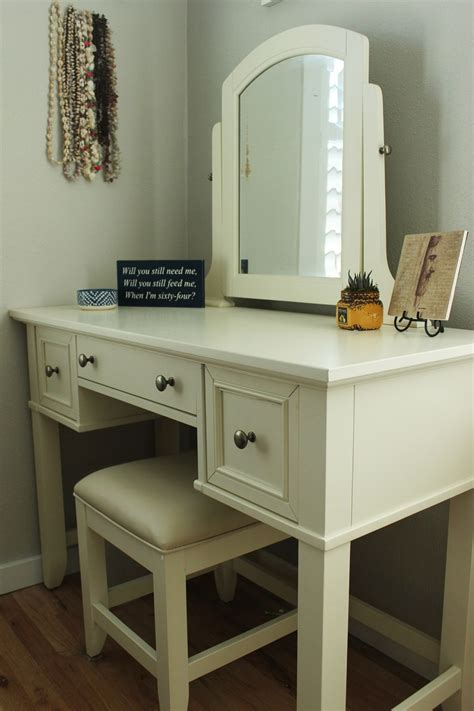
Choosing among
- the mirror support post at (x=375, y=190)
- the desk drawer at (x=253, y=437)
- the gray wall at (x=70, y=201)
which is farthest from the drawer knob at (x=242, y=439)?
the gray wall at (x=70, y=201)

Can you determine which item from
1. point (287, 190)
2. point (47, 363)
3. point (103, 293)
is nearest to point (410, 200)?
point (287, 190)

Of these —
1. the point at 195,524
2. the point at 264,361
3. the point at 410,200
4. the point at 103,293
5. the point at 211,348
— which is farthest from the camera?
the point at 103,293

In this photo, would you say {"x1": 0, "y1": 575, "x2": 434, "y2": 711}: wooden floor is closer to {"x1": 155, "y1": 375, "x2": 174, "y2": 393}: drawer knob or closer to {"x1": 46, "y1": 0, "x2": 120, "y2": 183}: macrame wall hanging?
{"x1": 155, "y1": 375, "x2": 174, "y2": 393}: drawer knob

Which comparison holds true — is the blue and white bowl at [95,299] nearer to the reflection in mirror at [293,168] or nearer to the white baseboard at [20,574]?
the reflection in mirror at [293,168]

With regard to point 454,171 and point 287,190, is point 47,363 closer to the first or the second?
point 287,190

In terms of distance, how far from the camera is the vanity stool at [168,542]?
1.29 m

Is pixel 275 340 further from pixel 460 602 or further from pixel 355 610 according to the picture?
pixel 355 610

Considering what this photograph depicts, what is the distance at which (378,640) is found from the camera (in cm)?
166

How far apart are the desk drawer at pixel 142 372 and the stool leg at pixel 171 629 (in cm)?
31

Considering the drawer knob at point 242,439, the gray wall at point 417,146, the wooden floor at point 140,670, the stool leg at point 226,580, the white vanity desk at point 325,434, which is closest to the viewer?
the white vanity desk at point 325,434

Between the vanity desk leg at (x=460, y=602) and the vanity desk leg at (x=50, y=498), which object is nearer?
the vanity desk leg at (x=460, y=602)

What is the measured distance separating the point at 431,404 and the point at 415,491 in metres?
0.15

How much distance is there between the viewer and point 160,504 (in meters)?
1.35

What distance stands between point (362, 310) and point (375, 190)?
0.31m
